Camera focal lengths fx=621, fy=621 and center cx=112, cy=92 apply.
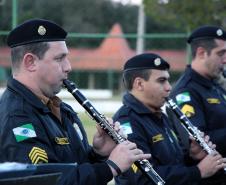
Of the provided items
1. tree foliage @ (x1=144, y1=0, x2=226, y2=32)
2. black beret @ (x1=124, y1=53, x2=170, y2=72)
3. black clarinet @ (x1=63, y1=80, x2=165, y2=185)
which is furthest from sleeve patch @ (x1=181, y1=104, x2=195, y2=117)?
tree foliage @ (x1=144, y1=0, x2=226, y2=32)

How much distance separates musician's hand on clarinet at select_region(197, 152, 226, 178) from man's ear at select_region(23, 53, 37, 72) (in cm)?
158

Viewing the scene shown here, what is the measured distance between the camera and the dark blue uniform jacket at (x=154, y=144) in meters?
4.12

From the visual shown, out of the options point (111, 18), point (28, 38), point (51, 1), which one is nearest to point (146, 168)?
point (28, 38)

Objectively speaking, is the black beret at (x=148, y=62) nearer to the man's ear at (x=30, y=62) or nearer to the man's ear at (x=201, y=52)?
the man's ear at (x=201, y=52)

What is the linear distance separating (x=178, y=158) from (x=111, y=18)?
38153 mm

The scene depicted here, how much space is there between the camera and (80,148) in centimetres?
348

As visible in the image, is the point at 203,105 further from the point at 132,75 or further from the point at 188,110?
the point at 132,75

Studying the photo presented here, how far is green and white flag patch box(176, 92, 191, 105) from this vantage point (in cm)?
493

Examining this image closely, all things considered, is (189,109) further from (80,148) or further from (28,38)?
(28,38)

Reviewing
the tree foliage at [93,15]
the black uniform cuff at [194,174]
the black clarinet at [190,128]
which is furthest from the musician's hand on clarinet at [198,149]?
the tree foliage at [93,15]

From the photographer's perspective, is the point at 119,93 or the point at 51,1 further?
the point at 51,1

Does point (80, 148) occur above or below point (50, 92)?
below

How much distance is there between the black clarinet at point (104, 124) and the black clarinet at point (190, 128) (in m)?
0.76

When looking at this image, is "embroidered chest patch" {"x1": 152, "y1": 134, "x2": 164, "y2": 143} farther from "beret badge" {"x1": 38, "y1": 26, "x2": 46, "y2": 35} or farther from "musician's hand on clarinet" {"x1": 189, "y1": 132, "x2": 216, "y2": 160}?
"beret badge" {"x1": 38, "y1": 26, "x2": 46, "y2": 35}
